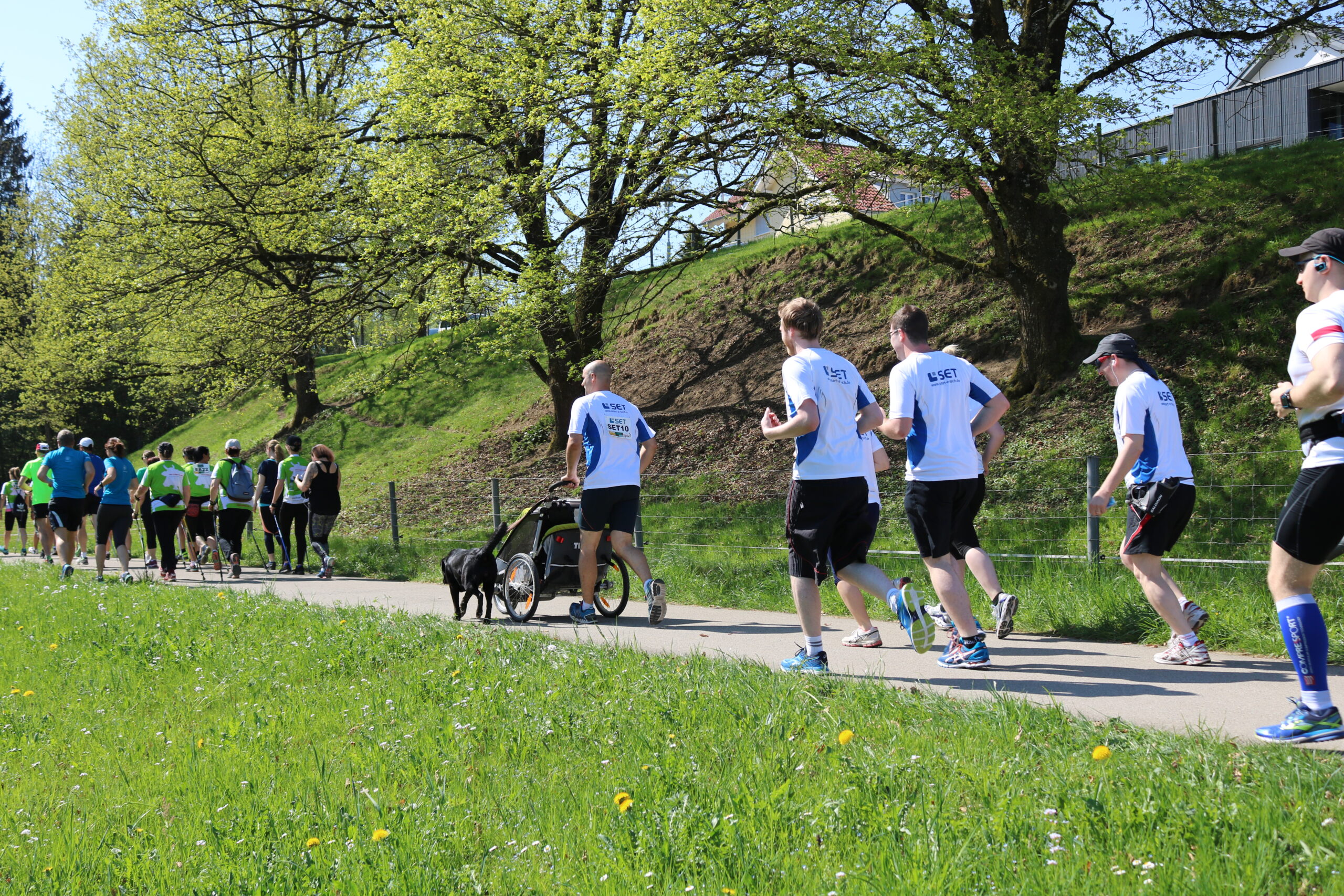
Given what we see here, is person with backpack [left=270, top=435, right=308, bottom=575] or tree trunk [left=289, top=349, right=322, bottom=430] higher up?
tree trunk [left=289, top=349, right=322, bottom=430]

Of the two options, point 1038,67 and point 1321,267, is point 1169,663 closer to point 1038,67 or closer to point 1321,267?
point 1321,267

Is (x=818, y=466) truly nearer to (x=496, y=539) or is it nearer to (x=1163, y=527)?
(x=1163, y=527)

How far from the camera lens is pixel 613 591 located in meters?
9.80

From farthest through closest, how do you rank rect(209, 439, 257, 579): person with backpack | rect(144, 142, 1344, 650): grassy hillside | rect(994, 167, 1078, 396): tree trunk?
rect(209, 439, 257, 579): person with backpack < rect(994, 167, 1078, 396): tree trunk < rect(144, 142, 1344, 650): grassy hillside

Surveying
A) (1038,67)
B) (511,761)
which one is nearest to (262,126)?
(1038,67)

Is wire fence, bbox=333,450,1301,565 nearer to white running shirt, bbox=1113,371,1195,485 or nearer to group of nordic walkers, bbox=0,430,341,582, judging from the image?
→ group of nordic walkers, bbox=0,430,341,582

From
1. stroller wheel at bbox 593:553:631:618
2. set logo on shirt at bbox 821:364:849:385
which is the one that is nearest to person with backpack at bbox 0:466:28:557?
stroller wheel at bbox 593:553:631:618

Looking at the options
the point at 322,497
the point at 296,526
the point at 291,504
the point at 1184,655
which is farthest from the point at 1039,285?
the point at 296,526

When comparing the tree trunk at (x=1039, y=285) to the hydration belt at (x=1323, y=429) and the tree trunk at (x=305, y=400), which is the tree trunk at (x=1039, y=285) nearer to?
the hydration belt at (x=1323, y=429)

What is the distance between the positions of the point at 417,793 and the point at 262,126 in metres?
19.3

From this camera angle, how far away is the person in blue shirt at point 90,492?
49.3 feet

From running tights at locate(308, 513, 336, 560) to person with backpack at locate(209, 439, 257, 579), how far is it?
1165 millimetres

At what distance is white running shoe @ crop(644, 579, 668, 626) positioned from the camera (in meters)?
8.93

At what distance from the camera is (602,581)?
9711 mm
